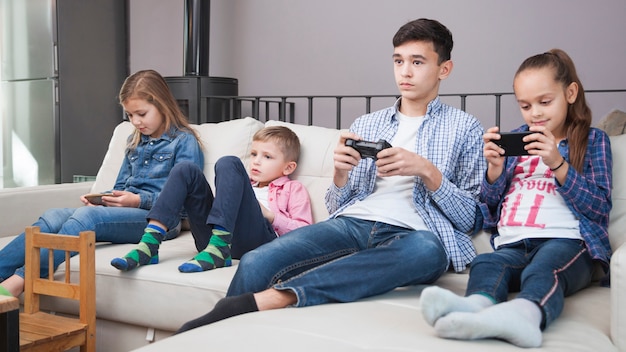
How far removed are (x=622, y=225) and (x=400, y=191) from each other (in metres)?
0.58

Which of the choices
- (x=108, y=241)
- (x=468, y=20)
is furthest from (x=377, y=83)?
(x=108, y=241)

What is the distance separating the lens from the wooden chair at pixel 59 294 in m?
1.82

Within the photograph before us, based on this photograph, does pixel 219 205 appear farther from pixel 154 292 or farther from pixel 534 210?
pixel 534 210

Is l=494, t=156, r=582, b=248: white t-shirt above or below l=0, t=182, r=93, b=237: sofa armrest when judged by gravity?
above

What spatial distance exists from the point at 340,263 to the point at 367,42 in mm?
3284

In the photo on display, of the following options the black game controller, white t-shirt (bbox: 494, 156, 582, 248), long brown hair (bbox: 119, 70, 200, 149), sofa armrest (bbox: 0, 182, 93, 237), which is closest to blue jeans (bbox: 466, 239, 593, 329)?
white t-shirt (bbox: 494, 156, 582, 248)

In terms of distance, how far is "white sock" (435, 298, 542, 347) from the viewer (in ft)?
3.94

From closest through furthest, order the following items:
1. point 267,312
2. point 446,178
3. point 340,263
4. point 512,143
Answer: point 267,312 → point 340,263 → point 512,143 → point 446,178

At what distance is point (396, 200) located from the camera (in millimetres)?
1909

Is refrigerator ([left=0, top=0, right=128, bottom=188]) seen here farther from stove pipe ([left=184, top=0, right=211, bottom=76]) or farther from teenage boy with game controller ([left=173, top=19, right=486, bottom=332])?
teenage boy with game controller ([left=173, top=19, right=486, bottom=332])

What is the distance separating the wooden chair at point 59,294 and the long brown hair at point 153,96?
686 millimetres

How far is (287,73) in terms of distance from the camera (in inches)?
197

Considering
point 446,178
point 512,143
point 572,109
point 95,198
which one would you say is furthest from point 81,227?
point 572,109

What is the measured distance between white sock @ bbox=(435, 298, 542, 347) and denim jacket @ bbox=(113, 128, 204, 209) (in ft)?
4.80
